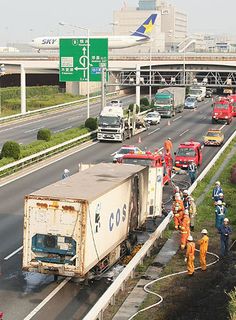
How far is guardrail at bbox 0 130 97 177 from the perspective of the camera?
37406 millimetres

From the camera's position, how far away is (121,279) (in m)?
17.7

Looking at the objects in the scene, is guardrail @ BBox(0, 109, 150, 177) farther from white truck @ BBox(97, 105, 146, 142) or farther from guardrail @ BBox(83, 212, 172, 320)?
guardrail @ BBox(83, 212, 172, 320)

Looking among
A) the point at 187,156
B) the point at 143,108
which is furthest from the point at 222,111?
the point at 187,156

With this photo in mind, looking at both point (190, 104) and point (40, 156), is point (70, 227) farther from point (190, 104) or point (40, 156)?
point (190, 104)

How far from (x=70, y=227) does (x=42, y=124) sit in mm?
52478

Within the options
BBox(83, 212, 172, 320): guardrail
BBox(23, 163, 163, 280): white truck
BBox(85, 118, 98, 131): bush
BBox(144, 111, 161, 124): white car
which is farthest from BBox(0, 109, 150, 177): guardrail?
BBox(23, 163, 163, 280): white truck

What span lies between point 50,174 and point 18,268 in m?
17.7

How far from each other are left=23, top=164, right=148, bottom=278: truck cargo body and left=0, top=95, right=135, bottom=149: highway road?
34870 mm

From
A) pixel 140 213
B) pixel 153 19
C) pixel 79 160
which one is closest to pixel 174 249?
pixel 140 213

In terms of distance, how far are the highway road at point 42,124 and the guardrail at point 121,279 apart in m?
31.8

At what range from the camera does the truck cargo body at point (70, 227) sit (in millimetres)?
16906

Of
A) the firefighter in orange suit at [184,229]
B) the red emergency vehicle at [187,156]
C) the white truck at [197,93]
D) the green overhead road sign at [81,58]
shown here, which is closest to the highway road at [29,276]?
the red emergency vehicle at [187,156]

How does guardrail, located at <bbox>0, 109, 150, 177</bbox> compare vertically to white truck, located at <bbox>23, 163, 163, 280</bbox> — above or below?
below

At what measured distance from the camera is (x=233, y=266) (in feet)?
64.2
